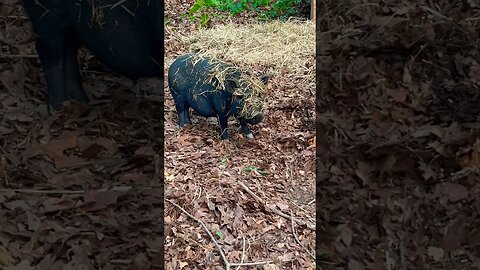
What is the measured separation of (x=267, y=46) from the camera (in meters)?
3.15

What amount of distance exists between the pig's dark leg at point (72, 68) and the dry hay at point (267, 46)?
1483 mm

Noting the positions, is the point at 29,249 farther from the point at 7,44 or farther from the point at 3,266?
the point at 7,44

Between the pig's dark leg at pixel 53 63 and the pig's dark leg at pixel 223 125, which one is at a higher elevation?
the pig's dark leg at pixel 53 63

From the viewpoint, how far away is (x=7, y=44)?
115 centimetres

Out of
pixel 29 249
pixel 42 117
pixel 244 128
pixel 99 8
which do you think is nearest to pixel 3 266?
pixel 29 249

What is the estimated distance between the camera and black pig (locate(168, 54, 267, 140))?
7.14 feet

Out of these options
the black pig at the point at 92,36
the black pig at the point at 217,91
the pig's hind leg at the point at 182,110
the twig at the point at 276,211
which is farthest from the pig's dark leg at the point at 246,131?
the black pig at the point at 92,36

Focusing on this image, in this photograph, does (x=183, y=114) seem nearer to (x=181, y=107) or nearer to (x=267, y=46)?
(x=181, y=107)

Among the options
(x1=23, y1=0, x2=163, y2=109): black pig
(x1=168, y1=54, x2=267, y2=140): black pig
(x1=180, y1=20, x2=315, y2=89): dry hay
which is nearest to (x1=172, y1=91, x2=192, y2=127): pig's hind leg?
(x1=168, y1=54, x2=267, y2=140): black pig

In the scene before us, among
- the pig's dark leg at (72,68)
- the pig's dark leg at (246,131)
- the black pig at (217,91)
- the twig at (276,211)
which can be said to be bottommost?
the twig at (276,211)

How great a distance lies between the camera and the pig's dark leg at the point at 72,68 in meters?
1.17

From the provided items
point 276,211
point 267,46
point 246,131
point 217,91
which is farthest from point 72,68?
point 267,46

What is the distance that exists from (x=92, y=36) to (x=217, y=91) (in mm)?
1045

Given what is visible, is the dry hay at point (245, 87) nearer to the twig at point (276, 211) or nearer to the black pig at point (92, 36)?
the twig at point (276, 211)
